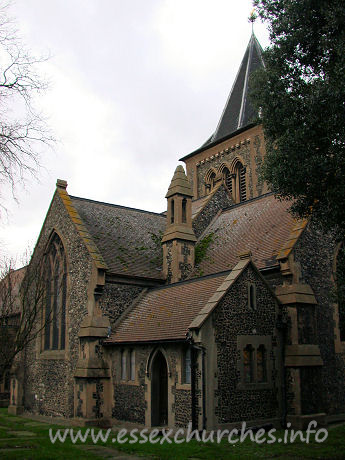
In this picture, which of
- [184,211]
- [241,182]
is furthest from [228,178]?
[184,211]

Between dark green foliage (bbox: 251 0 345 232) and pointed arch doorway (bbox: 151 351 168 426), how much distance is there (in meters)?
7.34

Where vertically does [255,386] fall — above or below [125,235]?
below

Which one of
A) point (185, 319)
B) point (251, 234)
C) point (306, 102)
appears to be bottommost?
point (185, 319)

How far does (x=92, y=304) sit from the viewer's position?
67.3ft

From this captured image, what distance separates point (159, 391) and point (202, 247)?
856cm

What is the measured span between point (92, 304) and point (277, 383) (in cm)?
802

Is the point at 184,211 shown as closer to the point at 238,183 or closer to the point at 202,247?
the point at 202,247

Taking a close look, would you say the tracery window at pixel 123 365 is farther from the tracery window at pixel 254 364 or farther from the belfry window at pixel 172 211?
the belfry window at pixel 172 211

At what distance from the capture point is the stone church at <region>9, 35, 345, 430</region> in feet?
53.3

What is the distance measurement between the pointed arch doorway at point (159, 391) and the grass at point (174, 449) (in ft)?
12.3

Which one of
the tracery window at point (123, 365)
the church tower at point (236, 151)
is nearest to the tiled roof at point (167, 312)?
the tracery window at point (123, 365)

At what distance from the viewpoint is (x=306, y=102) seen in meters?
14.9

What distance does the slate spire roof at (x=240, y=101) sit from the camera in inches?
1385

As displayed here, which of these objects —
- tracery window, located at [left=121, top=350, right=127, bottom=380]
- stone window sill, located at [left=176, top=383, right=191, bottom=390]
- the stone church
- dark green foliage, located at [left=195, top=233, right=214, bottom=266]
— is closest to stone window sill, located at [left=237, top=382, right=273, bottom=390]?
the stone church
